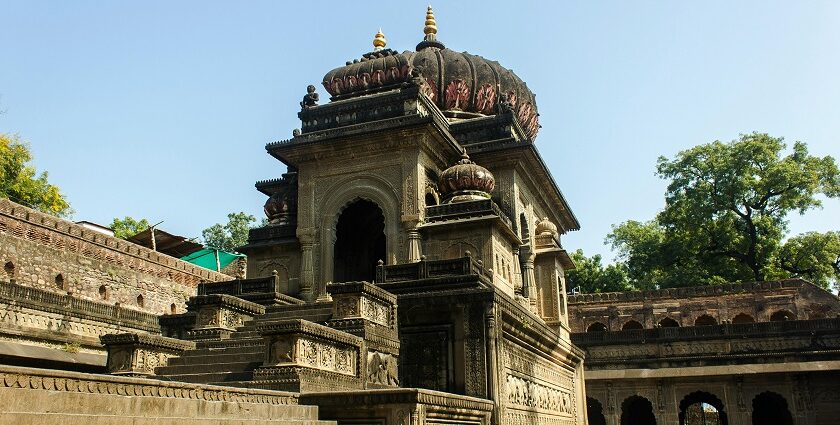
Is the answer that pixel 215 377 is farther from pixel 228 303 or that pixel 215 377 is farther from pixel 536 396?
pixel 536 396

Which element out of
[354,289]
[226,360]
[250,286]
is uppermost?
[250,286]

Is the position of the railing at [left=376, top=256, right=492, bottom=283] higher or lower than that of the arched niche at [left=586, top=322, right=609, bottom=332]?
lower

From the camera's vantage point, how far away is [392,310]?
36.5 feet

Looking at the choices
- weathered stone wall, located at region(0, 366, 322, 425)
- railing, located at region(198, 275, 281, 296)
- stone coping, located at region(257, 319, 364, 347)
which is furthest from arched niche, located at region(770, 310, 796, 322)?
weathered stone wall, located at region(0, 366, 322, 425)

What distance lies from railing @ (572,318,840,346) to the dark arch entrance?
970 centimetres

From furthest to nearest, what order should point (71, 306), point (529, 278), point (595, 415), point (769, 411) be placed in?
point (595, 415)
point (769, 411)
point (529, 278)
point (71, 306)

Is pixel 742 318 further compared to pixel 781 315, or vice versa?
pixel 742 318

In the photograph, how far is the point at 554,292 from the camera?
19.0 metres

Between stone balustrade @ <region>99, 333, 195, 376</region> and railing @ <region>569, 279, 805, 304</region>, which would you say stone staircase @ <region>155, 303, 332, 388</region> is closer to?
stone balustrade @ <region>99, 333, 195, 376</region>

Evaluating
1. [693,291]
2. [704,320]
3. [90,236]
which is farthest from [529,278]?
[704,320]

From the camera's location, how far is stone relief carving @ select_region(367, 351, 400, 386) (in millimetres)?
9977

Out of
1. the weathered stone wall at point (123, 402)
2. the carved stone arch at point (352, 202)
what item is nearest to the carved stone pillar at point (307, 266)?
the carved stone arch at point (352, 202)

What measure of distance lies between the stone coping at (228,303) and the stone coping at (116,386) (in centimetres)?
497

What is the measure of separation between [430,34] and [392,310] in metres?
13.6
